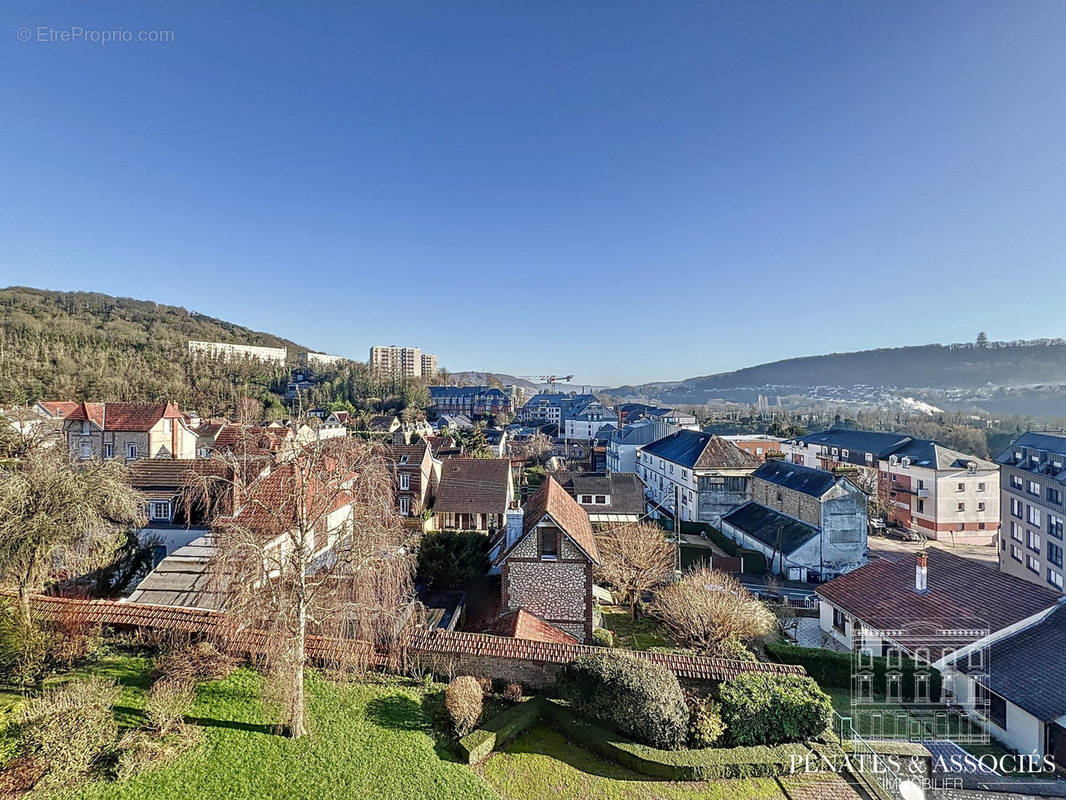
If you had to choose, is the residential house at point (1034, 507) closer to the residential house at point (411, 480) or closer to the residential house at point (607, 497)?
the residential house at point (607, 497)

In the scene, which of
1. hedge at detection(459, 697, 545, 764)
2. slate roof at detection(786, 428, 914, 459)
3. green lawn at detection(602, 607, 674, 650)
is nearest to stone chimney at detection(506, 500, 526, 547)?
green lawn at detection(602, 607, 674, 650)

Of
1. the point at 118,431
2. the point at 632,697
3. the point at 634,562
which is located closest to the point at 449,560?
the point at 634,562

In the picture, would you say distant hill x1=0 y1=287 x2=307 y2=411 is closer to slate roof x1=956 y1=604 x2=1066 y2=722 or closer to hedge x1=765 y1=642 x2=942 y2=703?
hedge x1=765 y1=642 x2=942 y2=703

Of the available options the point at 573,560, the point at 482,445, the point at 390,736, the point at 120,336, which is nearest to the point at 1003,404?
the point at 482,445

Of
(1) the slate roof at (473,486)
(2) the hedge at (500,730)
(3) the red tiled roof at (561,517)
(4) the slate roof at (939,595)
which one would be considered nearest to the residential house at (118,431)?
(1) the slate roof at (473,486)

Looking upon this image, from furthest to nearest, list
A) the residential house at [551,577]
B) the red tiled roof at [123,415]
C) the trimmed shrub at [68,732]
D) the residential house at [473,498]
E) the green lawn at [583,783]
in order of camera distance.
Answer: the red tiled roof at [123,415], the residential house at [473,498], the residential house at [551,577], the green lawn at [583,783], the trimmed shrub at [68,732]

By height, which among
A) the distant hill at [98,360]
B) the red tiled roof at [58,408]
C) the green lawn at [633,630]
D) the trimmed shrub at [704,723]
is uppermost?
the distant hill at [98,360]

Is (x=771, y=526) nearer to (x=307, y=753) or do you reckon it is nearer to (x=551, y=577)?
(x=551, y=577)
